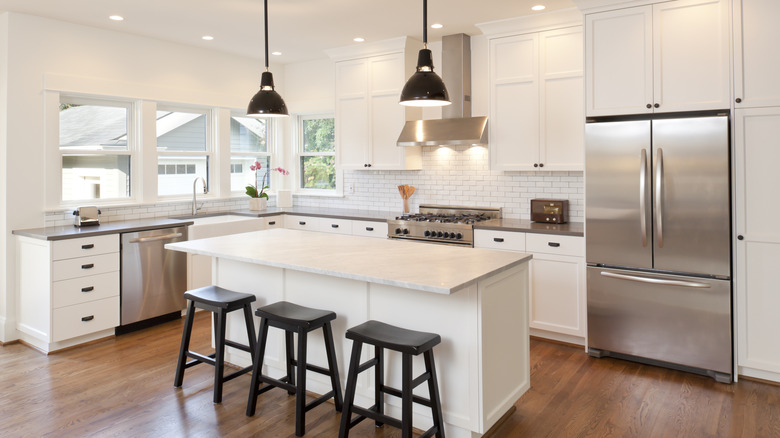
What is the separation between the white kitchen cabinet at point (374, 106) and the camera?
17.6 ft

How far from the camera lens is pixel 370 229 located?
5383mm

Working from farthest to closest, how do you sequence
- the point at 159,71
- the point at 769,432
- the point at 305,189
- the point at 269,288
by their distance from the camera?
the point at 305,189
the point at 159,71
the point at 269,288
the point at 769,432

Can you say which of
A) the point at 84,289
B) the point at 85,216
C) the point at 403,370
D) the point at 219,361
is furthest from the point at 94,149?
the point at 403,370

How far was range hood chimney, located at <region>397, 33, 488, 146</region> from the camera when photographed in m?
4.98

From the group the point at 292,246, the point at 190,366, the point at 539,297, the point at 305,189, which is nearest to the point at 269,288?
the point at 292,246

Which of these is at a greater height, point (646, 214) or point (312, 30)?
point (312, 30)

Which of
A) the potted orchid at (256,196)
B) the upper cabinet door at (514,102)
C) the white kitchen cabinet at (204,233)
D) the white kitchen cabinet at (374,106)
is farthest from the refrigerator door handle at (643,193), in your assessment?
the potted orchid at (256,196)

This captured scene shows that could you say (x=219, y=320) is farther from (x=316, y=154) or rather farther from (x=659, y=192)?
(x=316, y=154)

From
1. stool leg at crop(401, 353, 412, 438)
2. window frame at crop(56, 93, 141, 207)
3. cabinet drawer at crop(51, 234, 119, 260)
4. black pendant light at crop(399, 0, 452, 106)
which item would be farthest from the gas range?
window frame at crop(56, 93, 141, 207)

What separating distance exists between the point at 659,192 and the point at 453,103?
2.20m

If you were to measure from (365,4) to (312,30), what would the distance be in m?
0.98

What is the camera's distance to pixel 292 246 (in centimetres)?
346

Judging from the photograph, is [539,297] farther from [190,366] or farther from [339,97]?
[339,97]

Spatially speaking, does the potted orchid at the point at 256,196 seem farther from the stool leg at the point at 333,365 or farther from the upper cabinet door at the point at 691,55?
the upper cabinet door at the point at 691,55
